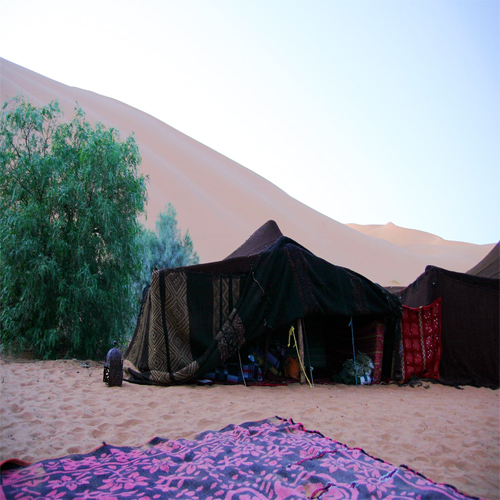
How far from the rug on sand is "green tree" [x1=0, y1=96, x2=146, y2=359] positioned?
559 cm

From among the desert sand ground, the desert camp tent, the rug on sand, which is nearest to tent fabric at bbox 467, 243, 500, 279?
the desert camp tent

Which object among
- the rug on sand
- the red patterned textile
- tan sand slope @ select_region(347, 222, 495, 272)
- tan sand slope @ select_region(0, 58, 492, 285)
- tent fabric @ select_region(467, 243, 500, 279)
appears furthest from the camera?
tan sand slope @ select_region(347, 222, 495, 272)

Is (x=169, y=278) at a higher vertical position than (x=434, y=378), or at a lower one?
higher

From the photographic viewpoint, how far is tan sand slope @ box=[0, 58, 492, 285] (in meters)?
33.1

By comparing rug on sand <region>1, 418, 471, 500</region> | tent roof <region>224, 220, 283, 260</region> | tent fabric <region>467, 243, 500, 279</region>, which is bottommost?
rug on sand <region>1, 418, 471, 500</region>

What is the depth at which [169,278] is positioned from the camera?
661 cm

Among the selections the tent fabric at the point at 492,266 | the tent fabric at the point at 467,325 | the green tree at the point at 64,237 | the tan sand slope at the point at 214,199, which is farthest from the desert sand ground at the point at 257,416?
the tan sand slope at the point at 214,199

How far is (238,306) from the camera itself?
262 inches

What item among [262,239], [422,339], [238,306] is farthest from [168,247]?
[422,339]

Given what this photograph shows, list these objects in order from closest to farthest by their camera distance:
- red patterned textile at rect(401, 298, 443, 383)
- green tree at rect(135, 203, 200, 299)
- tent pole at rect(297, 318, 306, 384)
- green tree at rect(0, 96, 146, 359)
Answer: tent pole at rect(297, 318, 306, 384), red patterned textile at rect(401, 298, 443, 383), green tree at rect(0, 96, 146, 359), green tree at rect(135, 203, 200, 299)

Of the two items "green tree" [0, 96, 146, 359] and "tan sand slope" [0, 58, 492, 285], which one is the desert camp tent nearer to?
"green tree" [0, 96, 146, 359]

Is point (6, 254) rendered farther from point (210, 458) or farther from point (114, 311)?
point (210, 458)

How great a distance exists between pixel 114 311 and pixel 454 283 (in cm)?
688

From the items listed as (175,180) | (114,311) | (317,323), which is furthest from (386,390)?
(175,180)
